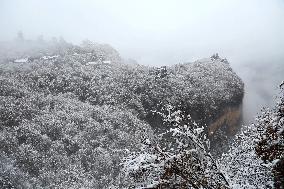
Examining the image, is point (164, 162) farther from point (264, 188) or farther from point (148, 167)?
point (264, 188)

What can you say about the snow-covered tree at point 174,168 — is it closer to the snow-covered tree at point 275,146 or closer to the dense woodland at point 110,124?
the dense woodland at point 110,124

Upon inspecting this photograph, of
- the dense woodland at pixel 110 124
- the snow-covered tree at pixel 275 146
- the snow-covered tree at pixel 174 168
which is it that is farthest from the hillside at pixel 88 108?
the snow-covered tree at pixel 275 146

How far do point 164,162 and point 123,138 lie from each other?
774 inches

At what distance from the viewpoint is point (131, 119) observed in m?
29.4

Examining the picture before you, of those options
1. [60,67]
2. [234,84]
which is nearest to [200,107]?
[234,84]

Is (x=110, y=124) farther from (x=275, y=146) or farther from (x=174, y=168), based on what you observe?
(x=275, y=146)

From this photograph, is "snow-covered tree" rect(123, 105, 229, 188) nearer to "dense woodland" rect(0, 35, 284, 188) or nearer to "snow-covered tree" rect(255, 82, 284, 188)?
"dense woodland" rect(0, 35, 284, 188)

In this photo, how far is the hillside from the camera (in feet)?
73.1

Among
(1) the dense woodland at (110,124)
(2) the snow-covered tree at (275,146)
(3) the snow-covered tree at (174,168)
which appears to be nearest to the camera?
(2) the snow-covered tree at (275,146)

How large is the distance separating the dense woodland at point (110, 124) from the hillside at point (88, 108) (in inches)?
2.8

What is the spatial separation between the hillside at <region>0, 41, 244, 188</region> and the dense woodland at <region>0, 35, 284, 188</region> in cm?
7

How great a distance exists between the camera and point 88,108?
29.9 meters

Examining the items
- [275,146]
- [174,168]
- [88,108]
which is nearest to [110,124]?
[88,108]

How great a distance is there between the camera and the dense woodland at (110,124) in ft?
24.2
